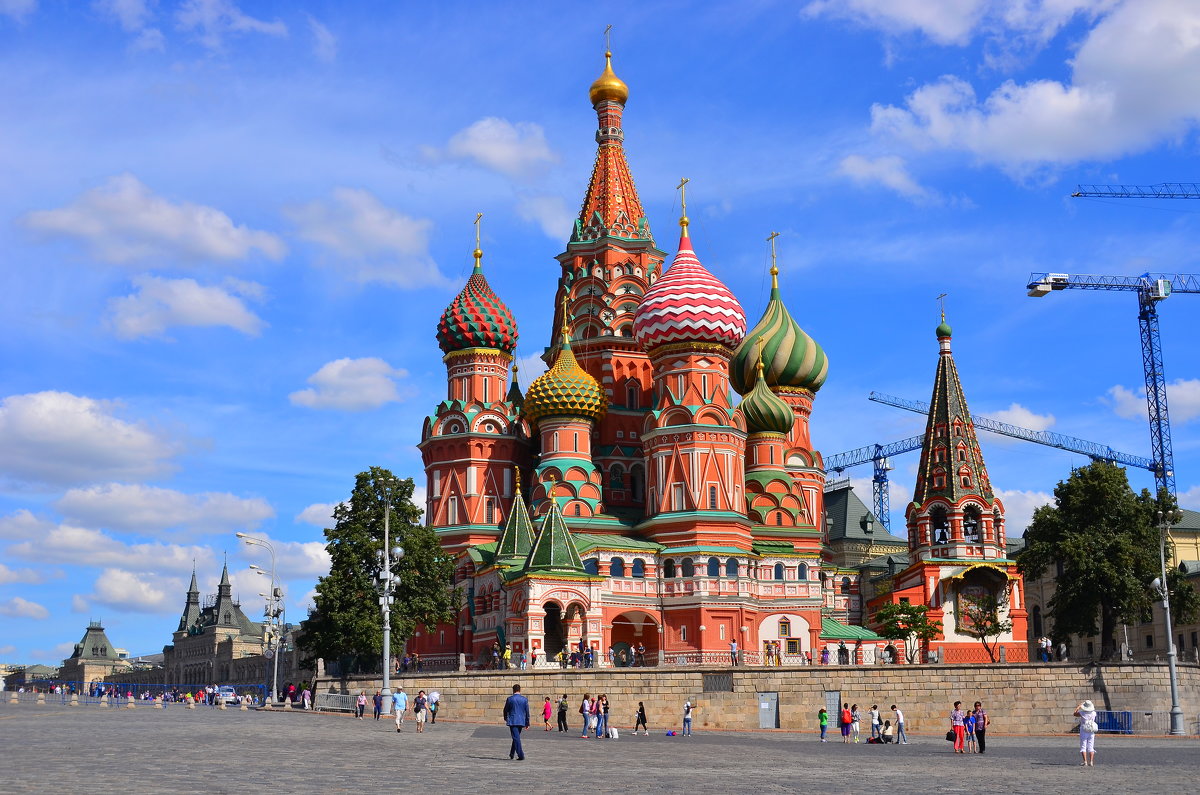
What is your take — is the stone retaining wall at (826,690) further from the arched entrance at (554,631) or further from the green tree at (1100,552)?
the arched entrance at (554,631)

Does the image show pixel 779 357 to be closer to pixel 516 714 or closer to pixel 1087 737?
pixel 1087 737

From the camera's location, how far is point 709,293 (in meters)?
66.2

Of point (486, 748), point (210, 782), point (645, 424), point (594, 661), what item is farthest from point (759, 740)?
point (645, 424)

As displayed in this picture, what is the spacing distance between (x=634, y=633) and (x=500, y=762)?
36.8 meters

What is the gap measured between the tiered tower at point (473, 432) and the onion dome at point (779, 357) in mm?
13256

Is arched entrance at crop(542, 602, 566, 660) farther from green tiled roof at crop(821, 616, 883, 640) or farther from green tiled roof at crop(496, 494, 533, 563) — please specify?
green tiled roof at crop(821, 616, 883, 640)

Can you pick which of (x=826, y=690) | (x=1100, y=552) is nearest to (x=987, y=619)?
(x=1100, y=552)

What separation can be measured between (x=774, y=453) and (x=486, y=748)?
41.7 m

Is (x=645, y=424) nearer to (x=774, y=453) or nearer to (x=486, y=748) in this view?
(x=774, y=453)

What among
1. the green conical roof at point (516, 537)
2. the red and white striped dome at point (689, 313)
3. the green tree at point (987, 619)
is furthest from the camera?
the red and white striped dome at point (689, 313)

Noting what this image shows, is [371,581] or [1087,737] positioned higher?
[371,581]

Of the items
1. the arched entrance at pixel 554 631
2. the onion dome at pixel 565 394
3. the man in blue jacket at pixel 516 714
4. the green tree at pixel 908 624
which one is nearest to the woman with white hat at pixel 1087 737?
the man in blue jacket at pixel 516 714

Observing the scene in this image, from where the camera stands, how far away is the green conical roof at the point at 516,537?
6031 cm

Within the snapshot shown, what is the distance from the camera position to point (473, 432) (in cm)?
6694
